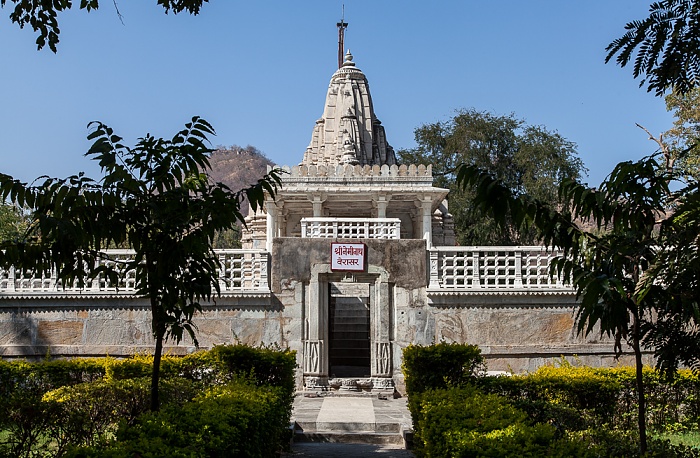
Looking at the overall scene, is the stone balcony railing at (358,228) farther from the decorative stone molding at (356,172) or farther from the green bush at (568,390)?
the decorative stone molding at (356,172)

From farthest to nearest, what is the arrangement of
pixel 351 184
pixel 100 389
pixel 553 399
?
pixel 351 184 → pixel 553 399 → pixel 100 389

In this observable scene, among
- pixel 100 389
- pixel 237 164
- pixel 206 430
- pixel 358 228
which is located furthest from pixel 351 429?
pixel 237 164

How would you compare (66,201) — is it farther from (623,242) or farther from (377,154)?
(377,154)

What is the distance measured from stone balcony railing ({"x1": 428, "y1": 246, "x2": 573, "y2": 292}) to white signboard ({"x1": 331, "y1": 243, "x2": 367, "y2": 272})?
143 centimetres

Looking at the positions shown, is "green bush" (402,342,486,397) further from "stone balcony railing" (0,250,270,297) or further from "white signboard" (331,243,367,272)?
"stone balcony railing" (0,250,270,297)

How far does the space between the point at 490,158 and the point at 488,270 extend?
26154mm

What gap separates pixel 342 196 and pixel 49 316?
31.9 ft

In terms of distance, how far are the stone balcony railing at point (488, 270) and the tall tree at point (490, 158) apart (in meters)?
20.4

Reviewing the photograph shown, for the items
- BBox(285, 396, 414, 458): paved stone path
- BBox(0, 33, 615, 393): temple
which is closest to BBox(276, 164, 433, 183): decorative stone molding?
BBox(0, 33, 615, 393): temple

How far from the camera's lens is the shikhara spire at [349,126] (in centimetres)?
2728

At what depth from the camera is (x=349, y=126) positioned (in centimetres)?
2730

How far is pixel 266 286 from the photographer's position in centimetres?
1598

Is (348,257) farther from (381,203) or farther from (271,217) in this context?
(271,217)

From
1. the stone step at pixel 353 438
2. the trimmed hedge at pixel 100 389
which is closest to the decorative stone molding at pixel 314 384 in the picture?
the trimmed hedge at pixel 100 389
